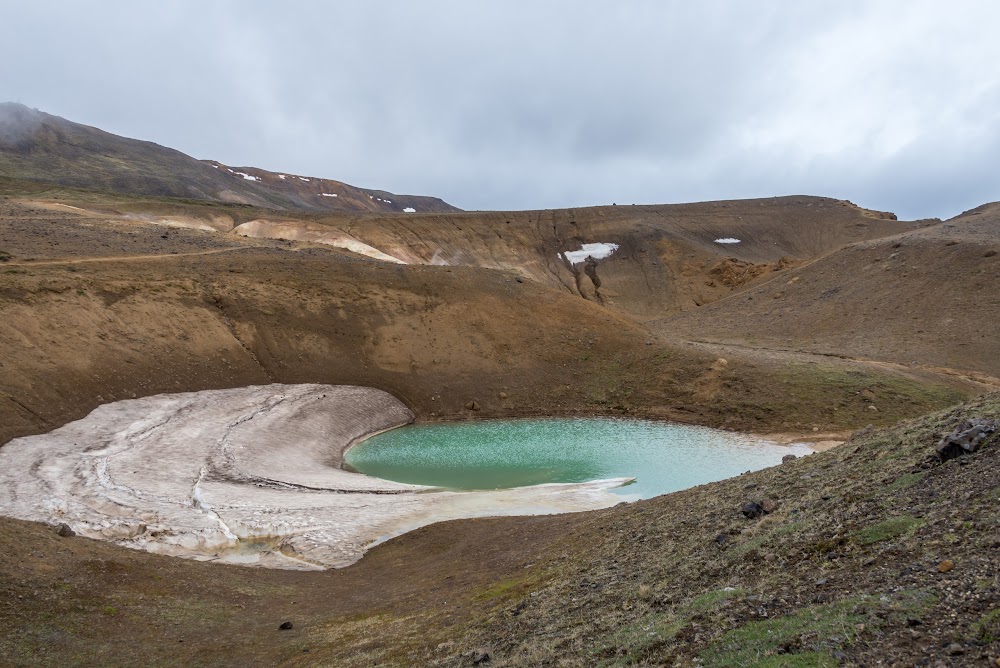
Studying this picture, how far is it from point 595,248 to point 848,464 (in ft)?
243

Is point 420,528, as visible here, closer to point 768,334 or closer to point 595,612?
point 595,612

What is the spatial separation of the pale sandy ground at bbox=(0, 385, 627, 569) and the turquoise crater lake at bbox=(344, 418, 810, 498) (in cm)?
200

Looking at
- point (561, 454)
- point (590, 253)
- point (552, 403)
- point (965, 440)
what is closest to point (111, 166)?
point (590, 253)

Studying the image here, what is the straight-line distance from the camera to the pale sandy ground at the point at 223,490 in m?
18.0

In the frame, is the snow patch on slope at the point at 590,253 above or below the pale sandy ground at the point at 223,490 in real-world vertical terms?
above

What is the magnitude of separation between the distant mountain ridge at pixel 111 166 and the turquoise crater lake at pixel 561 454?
94535 mm

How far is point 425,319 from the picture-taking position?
45094mm


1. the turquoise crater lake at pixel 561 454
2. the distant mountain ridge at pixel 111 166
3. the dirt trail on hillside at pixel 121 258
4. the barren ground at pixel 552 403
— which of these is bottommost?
the turquoise crater lake at pixel 561 454

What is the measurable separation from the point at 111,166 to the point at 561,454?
12535cm

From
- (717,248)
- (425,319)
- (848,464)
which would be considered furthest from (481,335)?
(717,248)

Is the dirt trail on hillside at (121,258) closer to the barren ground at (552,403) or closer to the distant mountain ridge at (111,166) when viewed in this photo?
the barren ground at (552,403)

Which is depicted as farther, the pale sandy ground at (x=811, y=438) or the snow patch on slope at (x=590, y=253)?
the snow patch on slope at (x=590, y=253)

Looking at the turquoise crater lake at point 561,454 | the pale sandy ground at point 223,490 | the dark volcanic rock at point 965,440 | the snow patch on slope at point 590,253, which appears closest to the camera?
the dark volcanic rock at point 965,440

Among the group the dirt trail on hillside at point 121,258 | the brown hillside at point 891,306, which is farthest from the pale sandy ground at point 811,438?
the dirt trail on hillside at point 121,258
